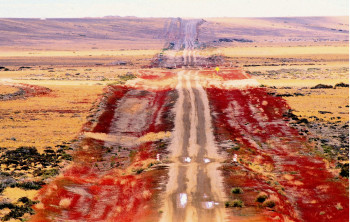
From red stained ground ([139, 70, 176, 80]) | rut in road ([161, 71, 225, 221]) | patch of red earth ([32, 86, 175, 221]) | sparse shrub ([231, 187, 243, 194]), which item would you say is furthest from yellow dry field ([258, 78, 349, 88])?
sparse shrub ([231, 187, 243, 194])

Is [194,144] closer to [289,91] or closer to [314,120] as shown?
[314,120]

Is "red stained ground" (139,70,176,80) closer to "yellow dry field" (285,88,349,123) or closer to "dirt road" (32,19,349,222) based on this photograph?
"dirt road" (32,19,349,222)

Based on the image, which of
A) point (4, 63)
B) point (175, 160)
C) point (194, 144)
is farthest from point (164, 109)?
point (4, 63)

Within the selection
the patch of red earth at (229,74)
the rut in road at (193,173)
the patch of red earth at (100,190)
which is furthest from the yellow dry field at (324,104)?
the patch of red earth at (100,190)

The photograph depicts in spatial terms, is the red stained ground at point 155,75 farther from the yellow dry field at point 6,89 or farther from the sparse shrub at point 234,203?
the sparse shrub at point 234,203

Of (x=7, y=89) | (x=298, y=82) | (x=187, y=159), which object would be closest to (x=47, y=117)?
(x=7, y=89)

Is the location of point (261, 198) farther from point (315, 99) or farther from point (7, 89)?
point (7, 89)
